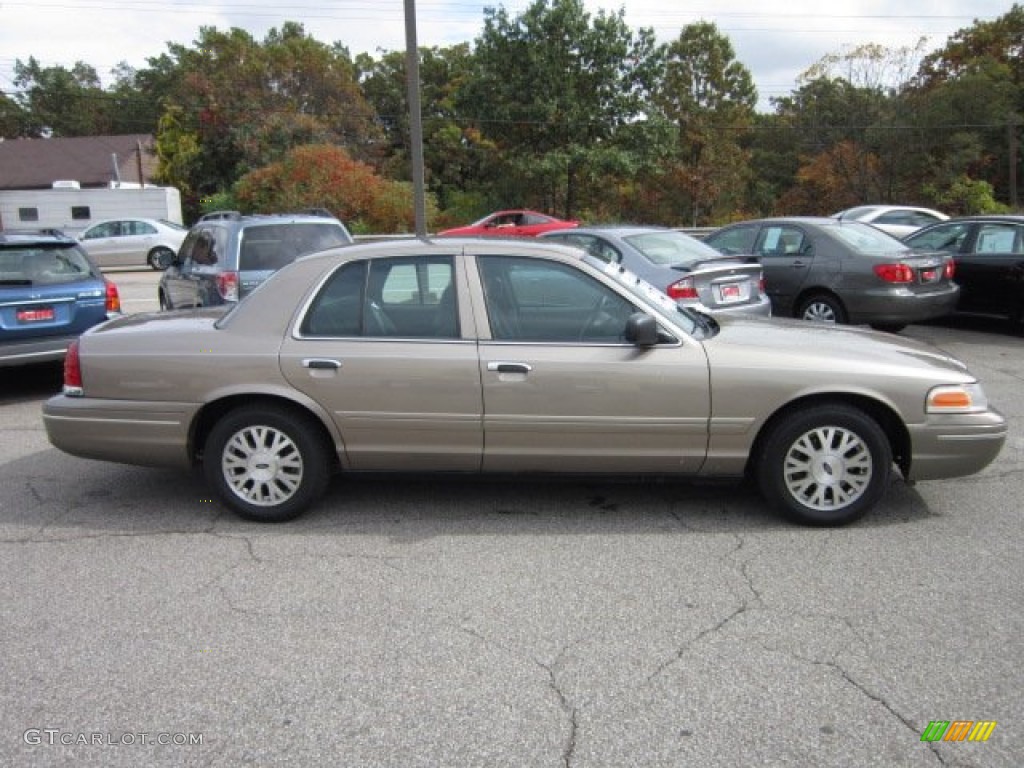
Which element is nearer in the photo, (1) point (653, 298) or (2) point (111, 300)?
(1) point (653, 298)

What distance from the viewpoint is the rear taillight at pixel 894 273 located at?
9.77 m

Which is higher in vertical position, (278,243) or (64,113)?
(64,113)

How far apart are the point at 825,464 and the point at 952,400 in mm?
750

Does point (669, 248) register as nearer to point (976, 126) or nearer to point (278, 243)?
point (278, 243)

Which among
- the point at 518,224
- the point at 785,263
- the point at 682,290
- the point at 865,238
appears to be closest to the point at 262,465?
the point at 682,290

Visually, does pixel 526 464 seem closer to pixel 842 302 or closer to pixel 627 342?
pixel 627 342

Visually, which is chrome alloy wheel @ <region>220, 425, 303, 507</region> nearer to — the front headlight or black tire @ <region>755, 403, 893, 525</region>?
black tire @ <region>755, 403, 893, 525</region>

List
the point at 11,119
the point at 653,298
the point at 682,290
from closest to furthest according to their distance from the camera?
the point at 653,298
the point at 682,290
the point at 11,119

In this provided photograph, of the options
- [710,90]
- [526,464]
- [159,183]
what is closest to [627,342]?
[526,464]

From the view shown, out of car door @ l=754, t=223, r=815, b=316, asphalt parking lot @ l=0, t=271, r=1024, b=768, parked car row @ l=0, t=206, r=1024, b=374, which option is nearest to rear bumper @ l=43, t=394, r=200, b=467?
asphalt parking lot @ l=0, t=271, r=1024, b=768

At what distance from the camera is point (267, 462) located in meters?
4.79

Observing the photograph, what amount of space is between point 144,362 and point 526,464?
219 cm

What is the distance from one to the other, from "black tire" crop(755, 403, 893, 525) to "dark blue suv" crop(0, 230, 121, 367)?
6511mm

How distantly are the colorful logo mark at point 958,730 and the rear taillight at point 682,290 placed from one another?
18.4 ft
